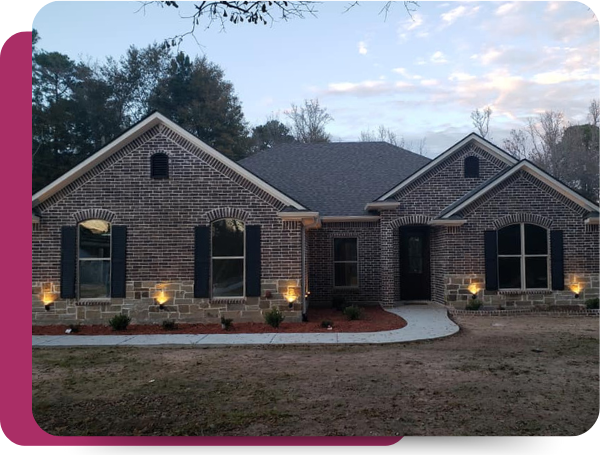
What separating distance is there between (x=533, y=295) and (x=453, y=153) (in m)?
5.07

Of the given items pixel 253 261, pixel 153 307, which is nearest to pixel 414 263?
pixel 253 261

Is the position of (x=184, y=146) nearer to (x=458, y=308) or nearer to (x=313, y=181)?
(x=313, y=181)

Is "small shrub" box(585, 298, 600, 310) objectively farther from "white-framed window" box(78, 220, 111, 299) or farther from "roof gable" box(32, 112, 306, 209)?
"white-framed window" box(78, 220, 111, 299)

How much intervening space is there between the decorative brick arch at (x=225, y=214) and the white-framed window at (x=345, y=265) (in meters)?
4.80

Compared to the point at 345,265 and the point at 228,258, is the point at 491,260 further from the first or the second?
the point at 228,258

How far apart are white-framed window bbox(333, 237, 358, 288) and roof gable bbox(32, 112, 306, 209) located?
445cm

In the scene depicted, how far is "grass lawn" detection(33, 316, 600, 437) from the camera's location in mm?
4613

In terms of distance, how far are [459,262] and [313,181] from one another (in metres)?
6.50

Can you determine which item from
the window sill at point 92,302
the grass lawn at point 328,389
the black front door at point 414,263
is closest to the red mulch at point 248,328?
the window sill at point 92,302

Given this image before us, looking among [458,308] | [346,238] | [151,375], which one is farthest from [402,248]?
[151,375]

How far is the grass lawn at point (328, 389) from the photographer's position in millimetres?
4613

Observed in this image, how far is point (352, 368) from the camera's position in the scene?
23.2 feet

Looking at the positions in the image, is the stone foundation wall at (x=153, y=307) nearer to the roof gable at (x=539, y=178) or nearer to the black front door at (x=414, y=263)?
the black front door at (x=414, y=263)

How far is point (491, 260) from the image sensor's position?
1279 cm
